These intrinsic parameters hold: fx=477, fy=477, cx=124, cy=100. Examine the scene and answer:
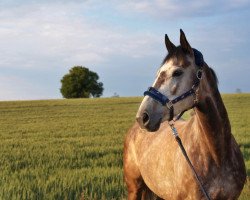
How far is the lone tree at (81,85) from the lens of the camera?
345ft

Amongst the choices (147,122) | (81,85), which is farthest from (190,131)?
(81,85)

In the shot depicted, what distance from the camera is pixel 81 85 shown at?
106 meters

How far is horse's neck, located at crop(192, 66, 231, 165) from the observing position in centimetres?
477

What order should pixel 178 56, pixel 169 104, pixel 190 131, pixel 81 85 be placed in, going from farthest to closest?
1. pixel 81 85
2. pixel 190 131
3. pixel 178 56
4. pixel 169 104

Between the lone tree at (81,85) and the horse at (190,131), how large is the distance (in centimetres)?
9782

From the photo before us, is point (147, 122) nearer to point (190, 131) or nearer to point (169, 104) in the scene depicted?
point (169, 104)

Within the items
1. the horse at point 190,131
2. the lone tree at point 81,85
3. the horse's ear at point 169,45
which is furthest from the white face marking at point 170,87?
the lone tree at point 81,85

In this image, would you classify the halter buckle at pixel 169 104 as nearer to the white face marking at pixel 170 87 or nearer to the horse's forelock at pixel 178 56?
the white face marking at pixel 170 87

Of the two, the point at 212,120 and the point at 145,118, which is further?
the point at 212,120

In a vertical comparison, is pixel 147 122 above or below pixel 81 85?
below

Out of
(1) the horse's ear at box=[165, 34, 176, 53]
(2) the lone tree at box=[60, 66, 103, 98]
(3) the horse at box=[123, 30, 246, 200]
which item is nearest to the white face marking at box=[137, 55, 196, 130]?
(3) the horse at box=[123, 30, 246, 200]

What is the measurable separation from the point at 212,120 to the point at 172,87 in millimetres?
697

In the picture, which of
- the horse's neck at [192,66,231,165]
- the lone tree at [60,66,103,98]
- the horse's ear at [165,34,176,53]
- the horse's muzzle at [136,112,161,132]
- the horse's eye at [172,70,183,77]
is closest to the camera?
the horse's muzzle at [136,112,161,132]

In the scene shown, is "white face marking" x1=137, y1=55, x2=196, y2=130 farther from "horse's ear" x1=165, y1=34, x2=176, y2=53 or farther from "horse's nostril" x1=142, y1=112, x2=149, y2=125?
"horse's ear" x1=165, y1=34, x2=176, y2=53
